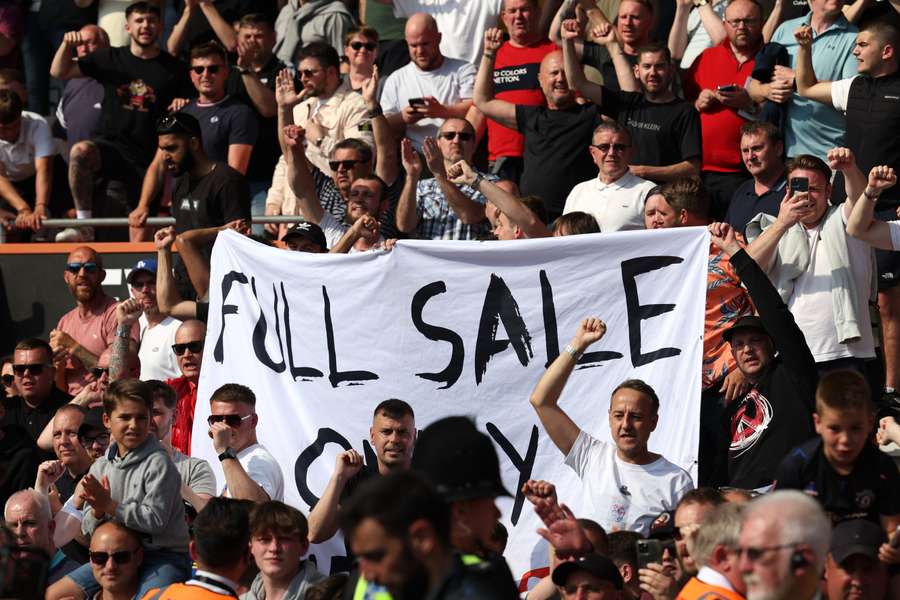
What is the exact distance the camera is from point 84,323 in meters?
12.8

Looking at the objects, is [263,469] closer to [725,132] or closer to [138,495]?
[138,495]

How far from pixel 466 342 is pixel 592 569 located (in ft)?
11.0

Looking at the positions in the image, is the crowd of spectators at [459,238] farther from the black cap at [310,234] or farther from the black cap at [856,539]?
the black cap at [310,234]

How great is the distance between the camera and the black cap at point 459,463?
5027mm

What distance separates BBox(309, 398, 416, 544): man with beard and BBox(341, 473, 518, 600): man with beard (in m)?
4.12

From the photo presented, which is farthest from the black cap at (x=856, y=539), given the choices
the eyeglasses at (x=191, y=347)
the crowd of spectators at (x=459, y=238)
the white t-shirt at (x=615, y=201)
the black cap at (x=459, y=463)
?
the eyeglasses at (x=191, y=347)

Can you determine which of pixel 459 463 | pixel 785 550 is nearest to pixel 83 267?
pixel 459 463

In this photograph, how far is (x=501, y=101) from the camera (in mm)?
12641

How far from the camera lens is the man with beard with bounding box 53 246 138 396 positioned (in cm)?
1248

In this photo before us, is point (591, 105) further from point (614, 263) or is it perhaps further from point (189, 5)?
point (189, 5)

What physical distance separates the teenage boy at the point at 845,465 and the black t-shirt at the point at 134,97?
29.6 feet

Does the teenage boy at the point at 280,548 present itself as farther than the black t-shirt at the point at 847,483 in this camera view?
Yes

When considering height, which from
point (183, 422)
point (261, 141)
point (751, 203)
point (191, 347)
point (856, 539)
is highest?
point (751, 203)

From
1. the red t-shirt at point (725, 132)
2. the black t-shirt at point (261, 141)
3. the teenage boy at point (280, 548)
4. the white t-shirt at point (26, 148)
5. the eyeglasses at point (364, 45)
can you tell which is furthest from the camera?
the white t-shirt at point (26, 148)
